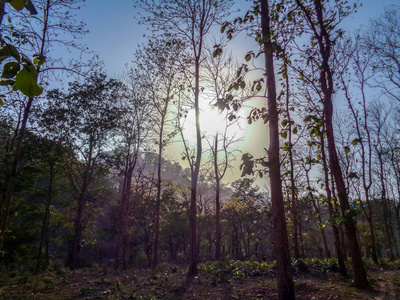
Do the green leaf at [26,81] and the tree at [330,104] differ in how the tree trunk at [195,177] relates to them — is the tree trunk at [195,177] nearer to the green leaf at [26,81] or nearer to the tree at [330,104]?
the tree at [330,104]

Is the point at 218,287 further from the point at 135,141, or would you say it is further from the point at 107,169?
the point at 135,141

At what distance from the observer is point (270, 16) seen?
18.9ft

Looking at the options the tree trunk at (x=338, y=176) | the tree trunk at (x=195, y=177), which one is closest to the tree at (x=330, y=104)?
the tree trunk at (x=338, y=176)

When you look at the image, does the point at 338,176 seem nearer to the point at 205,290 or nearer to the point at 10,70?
the point at 205,290

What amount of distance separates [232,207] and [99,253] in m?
21.4

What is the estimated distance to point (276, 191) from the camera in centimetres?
496

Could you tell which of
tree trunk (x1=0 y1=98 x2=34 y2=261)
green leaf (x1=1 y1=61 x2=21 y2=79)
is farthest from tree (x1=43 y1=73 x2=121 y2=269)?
green leaf (x1=1 y1=61 x2=21 y2=79)

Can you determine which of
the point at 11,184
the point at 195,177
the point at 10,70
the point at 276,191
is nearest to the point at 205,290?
the point at 276,191

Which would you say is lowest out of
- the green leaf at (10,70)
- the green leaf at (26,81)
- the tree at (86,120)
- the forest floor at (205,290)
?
the forest floor at (205,290)

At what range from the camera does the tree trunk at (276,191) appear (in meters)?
4.63

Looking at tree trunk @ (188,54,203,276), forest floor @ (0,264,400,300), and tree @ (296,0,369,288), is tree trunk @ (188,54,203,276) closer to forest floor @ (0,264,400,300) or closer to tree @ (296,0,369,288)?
forest floor @ (0,264,400,300)

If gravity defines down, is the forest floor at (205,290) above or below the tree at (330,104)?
below

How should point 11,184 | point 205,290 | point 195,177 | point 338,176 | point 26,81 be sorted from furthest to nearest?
point 195,177, point 205,290, point 11,184, point 338,176, point 26,81

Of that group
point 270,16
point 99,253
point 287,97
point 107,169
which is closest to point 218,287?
point 287,97
